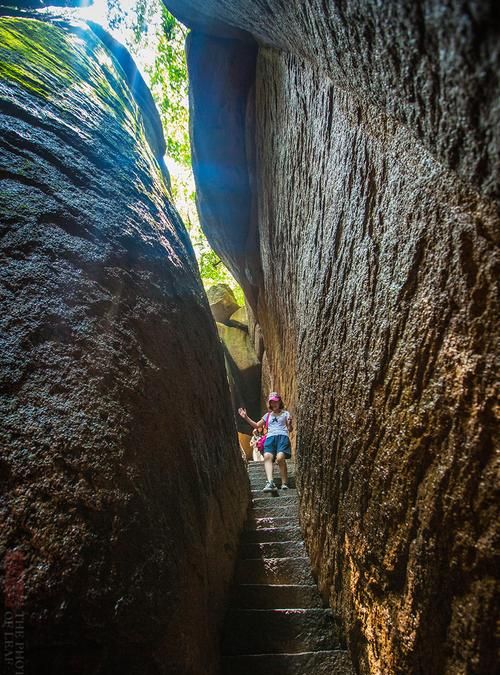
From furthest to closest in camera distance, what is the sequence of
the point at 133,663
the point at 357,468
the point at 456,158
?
the point at 357,468 < the point at 133,663 < the point at 456,158

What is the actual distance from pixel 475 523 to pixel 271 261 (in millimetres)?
6453

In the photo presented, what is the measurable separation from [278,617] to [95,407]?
2.53 metres

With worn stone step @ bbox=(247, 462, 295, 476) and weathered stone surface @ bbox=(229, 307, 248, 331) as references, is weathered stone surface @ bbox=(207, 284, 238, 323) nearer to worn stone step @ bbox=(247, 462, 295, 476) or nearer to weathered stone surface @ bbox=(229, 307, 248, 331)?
weathered stone surface @ bbox=(229, 307, 248, 331)

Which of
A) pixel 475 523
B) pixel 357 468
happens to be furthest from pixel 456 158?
pixel 357 468

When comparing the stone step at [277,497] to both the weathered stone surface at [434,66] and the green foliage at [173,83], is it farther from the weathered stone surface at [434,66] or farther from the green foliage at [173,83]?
the green foliage at [173,83]

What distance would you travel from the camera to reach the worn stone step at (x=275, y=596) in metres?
3.03

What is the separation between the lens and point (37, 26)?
343 centimetres

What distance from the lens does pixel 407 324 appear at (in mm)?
1534

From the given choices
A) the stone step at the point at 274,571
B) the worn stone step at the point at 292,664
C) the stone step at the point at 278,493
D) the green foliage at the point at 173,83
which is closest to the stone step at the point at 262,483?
the stone step at the point at 278,493

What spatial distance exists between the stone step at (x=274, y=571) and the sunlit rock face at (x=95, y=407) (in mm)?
333

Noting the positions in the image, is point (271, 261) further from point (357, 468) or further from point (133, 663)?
point (133, 663)

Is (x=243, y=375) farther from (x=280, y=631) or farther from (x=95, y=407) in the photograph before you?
(x=95, y=407)

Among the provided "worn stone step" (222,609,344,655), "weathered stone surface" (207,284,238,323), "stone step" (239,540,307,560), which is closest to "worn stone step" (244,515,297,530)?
"stone step" (239,540,307,560)

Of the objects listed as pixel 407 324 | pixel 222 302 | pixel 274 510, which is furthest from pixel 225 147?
pixel 222 302
